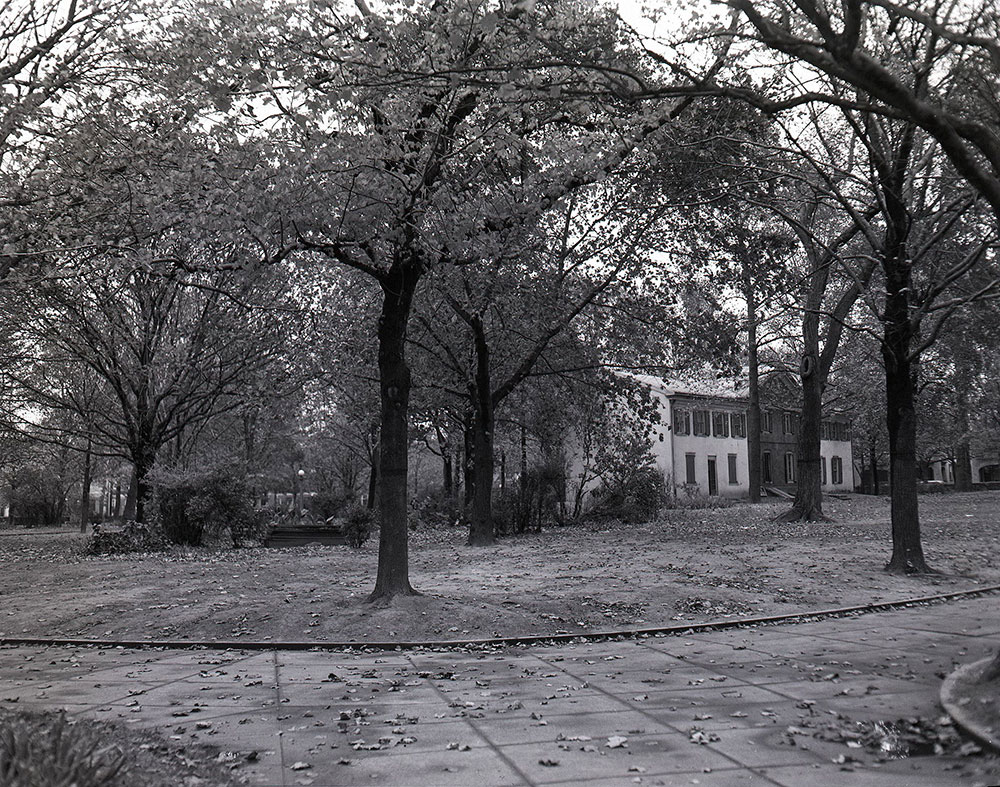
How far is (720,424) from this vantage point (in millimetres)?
51188

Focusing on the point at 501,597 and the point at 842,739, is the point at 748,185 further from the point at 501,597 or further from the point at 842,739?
the point at 842,739

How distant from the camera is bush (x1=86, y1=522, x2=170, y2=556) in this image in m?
→ 21.0

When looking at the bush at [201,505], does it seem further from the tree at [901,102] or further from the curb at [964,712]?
the curb at [964,712]

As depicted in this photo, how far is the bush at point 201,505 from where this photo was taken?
21078 millimetres

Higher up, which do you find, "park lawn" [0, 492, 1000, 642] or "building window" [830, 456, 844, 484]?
"building window" [830, 456, 844, 484]

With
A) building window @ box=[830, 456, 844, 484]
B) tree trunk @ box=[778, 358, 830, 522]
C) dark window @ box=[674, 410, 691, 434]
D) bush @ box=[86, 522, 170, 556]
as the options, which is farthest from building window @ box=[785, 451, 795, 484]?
bush @ box=[86, 522, 170, 556]

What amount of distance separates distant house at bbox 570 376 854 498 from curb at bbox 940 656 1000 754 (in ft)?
112

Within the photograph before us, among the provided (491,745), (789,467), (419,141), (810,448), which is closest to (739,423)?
(789,467)

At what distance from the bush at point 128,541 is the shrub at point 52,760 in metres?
17.8

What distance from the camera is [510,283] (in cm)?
1877

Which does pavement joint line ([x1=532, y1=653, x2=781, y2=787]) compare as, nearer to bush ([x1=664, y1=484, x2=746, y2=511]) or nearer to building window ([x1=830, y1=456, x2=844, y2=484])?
bush ([x1=664, y1=484, x2=746, y2=511])

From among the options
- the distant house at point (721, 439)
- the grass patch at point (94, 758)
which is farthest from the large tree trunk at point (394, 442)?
the distant house at point (721, 439)

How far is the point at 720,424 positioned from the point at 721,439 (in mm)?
939

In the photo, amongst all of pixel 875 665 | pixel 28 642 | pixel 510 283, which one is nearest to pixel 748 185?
pixel 510 283
